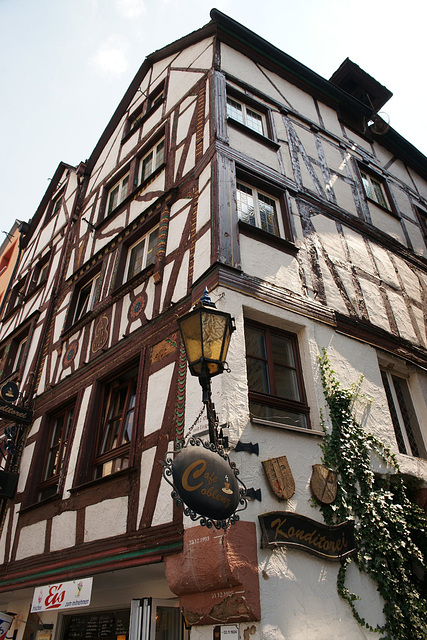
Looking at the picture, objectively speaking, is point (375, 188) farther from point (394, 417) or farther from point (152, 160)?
point (394, 417)

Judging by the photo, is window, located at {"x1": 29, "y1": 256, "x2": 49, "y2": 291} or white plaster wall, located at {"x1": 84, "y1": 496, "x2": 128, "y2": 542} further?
window, located at {"x1": 29, "y1": 256, "x2": 49, "y2": 291}

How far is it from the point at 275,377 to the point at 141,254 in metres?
3.77

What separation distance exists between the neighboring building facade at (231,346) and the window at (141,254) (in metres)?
0.05

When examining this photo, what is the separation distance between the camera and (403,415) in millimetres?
6508

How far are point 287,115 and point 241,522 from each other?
803cm

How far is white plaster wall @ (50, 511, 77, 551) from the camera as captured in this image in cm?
584

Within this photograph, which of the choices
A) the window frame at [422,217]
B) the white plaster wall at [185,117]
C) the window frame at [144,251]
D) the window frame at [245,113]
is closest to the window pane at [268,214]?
the window frame at [245,113]

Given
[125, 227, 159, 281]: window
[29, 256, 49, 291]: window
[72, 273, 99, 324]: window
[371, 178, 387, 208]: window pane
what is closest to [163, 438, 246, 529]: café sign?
[125, 227, 159, 281]: window

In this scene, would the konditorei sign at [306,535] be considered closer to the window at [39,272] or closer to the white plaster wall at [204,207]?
the white plaster wall at [204,207]

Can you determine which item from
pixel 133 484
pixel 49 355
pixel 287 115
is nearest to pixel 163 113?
pixel 287 115

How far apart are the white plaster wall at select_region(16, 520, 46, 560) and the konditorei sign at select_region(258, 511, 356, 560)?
A: 12.6ft

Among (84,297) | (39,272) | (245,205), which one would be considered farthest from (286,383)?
(39,272)

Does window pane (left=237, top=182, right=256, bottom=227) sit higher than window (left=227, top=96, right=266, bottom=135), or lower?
lower

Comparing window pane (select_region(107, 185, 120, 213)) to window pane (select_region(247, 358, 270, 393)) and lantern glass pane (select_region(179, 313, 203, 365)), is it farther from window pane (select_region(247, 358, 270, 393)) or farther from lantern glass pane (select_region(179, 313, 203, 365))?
lantern glass pane (select_region(179, 313, 203, 365))
